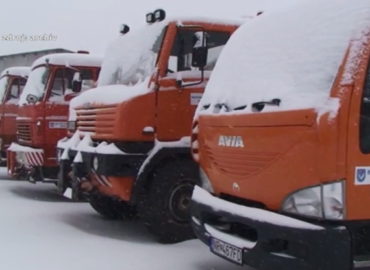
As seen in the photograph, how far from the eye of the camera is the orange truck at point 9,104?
41.5 feet

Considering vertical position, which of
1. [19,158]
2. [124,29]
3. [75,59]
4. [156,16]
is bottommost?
[19,158]

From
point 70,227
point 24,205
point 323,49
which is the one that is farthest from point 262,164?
point 24,205

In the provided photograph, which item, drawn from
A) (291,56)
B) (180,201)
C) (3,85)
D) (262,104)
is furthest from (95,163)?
(3,85)

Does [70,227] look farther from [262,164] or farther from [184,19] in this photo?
[262,164]

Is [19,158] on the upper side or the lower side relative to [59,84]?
lower

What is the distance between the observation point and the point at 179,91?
696cm

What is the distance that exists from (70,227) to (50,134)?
272cm

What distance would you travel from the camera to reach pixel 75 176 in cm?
717

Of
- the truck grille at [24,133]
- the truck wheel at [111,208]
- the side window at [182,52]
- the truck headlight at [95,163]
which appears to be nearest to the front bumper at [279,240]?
the truck headlight at [95,163]

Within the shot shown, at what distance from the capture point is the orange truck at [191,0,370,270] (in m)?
3.93

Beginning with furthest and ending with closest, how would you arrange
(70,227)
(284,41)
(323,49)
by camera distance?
1. (70,227)
2. (284,41)
3. (323,49)

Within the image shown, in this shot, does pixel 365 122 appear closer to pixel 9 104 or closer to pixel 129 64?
pixel 129 64

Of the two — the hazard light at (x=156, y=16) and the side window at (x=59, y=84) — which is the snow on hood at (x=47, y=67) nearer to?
the side window at (x=59, y=84)

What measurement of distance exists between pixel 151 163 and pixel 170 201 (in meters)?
0.51
